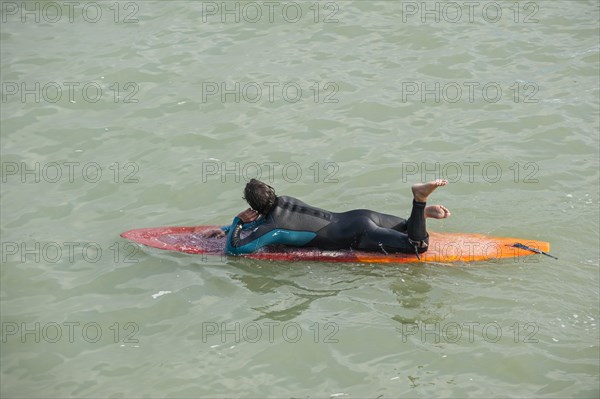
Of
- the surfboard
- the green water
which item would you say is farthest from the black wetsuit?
the green water

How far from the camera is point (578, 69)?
11547 mm

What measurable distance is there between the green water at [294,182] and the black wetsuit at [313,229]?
0.80 feet

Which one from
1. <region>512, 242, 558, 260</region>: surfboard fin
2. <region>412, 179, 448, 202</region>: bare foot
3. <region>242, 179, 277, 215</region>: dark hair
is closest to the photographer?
<region>412, 179, 448, 202</region>: bare foot

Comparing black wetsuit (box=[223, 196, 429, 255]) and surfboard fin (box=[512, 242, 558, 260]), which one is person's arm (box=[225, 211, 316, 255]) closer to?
black wetsuit (box=[223, 196, 429, 255])

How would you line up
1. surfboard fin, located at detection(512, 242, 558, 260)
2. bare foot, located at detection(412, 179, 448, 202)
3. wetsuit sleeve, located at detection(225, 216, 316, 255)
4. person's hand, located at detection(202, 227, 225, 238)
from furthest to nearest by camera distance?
person's hand, located at detection(202, 227, 225, 238) → wetsuit sleeve, located at detection(225, 216, 316, 255) → surfboard fin, located at detection(512, 242, 558, 260) → bare foot, located at detection(412, 179, 448, 202)

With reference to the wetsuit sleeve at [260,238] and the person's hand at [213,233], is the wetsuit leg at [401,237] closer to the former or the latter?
the wetsuit sleeve at [260,238]

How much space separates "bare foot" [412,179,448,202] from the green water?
0.85 metres

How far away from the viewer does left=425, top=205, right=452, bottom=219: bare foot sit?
7.81 m

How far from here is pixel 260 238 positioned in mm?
8266

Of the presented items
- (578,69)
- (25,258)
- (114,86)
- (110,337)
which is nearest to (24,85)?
(114,86)

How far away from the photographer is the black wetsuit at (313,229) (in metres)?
8.20

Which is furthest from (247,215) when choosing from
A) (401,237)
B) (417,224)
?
(417,224)

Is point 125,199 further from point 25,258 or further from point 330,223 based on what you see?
point 330,223

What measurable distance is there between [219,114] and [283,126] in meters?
0.97
